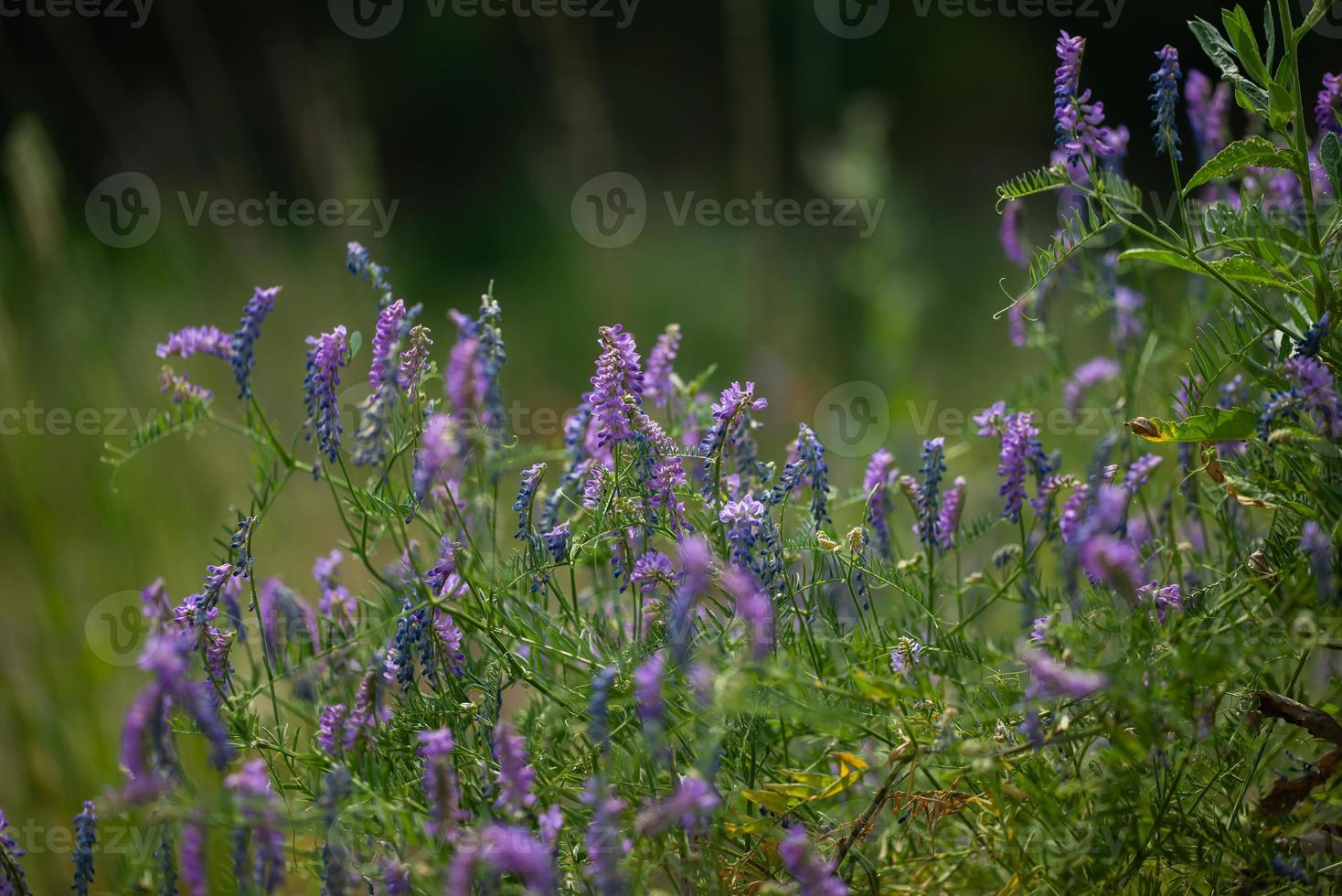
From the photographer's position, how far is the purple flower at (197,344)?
3.33 feet

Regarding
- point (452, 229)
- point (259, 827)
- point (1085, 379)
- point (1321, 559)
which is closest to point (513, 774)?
point (259, 827)

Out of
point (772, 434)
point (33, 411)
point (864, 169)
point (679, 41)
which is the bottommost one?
point (33, 411)

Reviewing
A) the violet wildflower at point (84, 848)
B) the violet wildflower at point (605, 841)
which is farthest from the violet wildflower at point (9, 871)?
the violet wildflower at point (605, 841)

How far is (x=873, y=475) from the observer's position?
1.06 meters

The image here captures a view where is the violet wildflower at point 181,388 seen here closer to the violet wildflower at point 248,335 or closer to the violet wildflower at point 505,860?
the violet wildflower at point 248,335

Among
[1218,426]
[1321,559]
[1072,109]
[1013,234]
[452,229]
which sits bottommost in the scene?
[1321,559]

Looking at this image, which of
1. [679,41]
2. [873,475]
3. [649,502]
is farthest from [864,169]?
[679,41]

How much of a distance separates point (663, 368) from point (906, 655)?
37 centimetres

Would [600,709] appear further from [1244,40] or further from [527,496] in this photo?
[1244,40]

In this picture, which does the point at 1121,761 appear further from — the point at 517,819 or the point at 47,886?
the point at 47,886

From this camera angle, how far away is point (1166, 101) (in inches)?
36.8

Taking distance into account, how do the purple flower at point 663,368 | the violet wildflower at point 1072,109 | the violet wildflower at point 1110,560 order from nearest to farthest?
1. the violet wildflower at point 1110,560
2. the violet wildflower at point 1072,109
3. the purple flower at point 663,368

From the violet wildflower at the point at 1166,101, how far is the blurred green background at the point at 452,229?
94 cm

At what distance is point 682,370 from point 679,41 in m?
3.59
